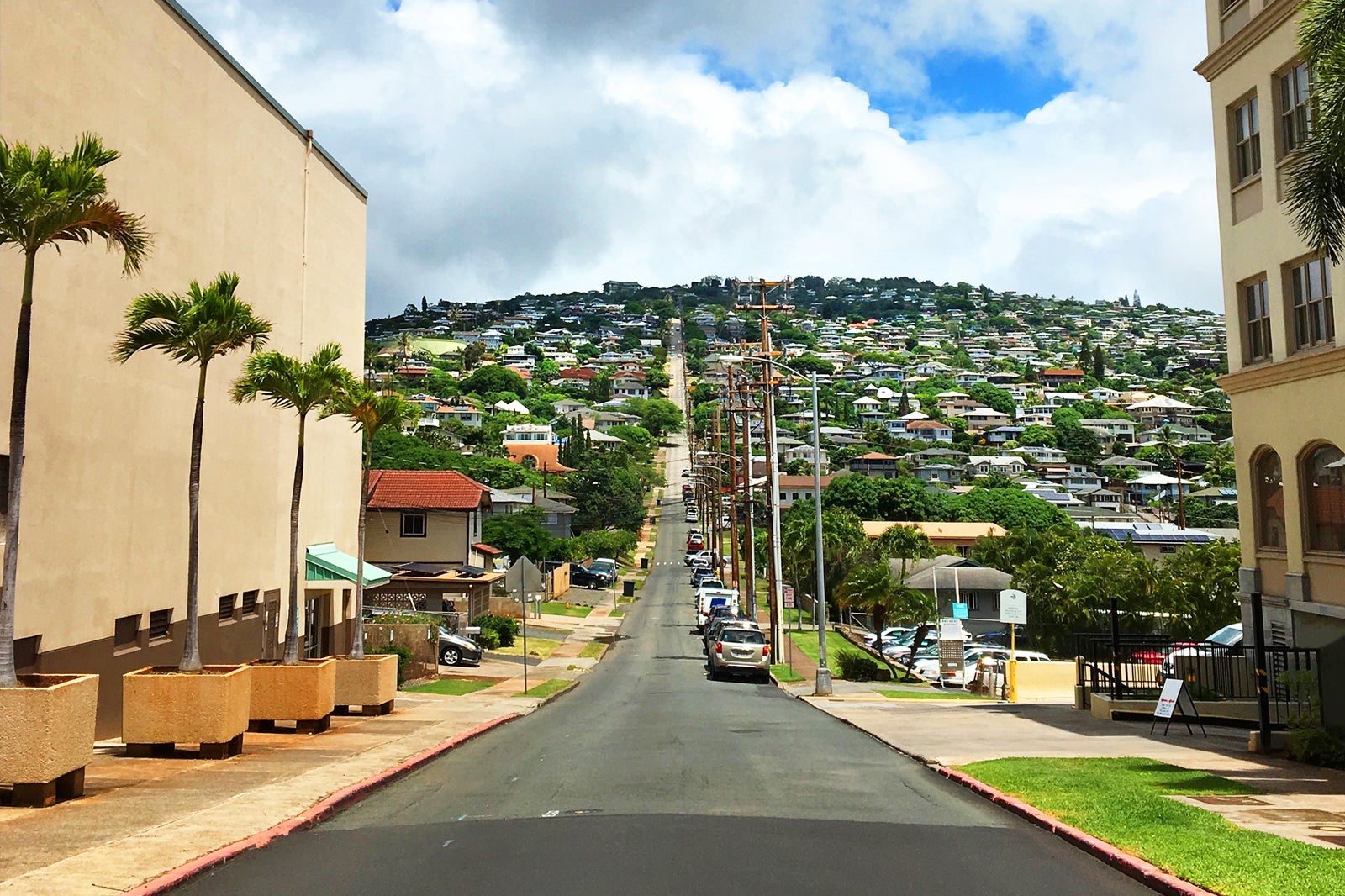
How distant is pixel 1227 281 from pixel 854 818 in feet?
56.2

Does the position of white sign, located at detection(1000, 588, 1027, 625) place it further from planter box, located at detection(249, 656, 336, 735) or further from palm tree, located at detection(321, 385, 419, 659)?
planter box, located at detection(249, 656, 336, 735)

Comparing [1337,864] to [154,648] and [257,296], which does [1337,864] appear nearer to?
[154,648]

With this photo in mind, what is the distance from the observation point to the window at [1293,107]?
20266 mm

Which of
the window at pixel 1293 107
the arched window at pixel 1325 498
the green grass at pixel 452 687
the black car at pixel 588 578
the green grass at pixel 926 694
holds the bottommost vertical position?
A: the green grass at pixel 926 694

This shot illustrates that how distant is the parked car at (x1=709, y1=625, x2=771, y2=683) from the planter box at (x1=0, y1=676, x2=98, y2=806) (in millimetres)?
26689

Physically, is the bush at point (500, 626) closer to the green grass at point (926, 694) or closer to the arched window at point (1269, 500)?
the green grass at point (926, 694)

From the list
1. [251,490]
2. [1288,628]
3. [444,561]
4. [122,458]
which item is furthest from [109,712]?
[444,561]

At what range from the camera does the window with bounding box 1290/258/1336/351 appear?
2000cm

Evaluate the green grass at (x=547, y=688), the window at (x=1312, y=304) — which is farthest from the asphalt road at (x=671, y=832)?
the window at (x=1312, y=304)

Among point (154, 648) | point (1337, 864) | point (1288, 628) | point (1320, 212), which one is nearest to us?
point (1337, 864)

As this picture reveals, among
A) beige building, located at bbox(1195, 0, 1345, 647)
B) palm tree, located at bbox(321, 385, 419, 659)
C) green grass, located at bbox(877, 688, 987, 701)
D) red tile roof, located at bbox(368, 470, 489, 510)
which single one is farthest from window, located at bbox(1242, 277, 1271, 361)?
red tile roof, located at bbox(368, 470, 489, 510)

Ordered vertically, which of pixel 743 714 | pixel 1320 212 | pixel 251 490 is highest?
pixel 1320 212

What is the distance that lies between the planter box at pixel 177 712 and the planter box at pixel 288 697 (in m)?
3.09

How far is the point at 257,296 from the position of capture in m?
24.7
